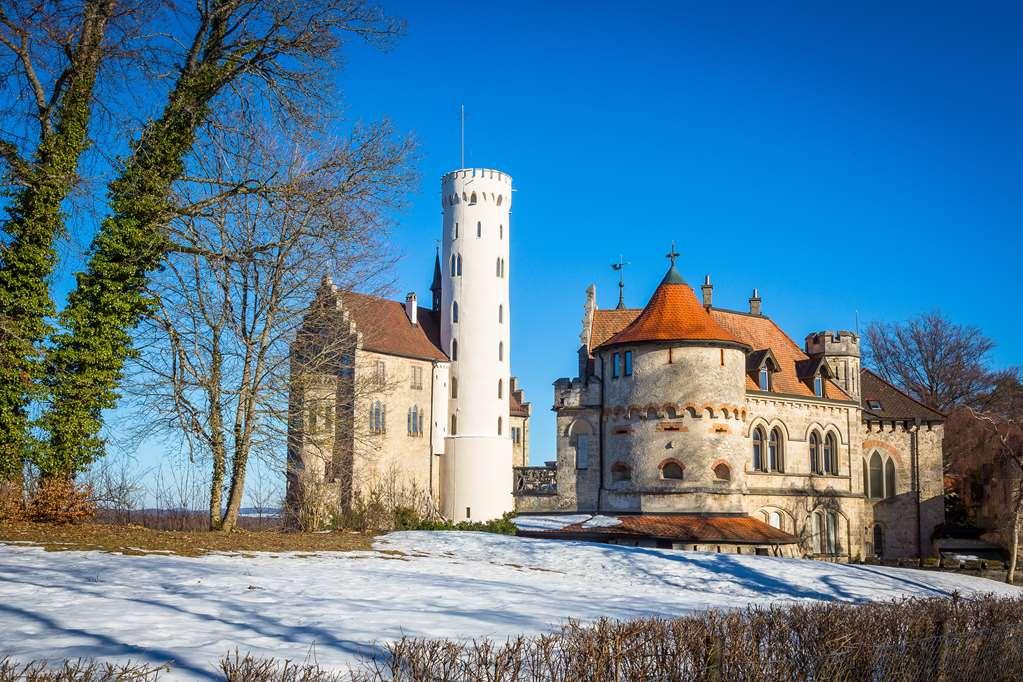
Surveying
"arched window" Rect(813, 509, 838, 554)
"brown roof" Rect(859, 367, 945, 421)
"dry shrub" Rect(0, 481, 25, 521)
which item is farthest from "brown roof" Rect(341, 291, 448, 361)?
"dry shrub" Rect(0, 481, 25, 521)

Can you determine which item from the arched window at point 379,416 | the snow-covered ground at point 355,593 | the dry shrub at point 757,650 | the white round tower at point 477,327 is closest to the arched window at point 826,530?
the white round tower at point 477,327

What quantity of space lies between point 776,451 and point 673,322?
877 cm

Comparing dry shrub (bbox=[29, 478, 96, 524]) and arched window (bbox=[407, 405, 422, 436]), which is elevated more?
arched window (bbox=[407, 405, 422, 436])

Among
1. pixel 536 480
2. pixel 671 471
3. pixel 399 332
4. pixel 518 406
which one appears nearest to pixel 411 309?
pixel 399 332

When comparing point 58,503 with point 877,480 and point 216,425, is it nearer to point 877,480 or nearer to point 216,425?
point 216,425

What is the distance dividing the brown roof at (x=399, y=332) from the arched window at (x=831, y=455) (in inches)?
803

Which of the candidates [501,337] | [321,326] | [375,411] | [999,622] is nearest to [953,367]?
[501,337]

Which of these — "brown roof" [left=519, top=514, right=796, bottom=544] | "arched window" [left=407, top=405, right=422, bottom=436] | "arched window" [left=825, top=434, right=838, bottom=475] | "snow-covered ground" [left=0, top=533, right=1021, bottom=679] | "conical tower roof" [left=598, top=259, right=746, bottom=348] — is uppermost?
"conical tower roof" [left=598, top=259, right=746, bottom=348]

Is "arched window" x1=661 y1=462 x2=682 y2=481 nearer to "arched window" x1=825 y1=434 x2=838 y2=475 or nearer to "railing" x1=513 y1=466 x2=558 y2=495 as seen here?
"railing" x1=513 y1=466 x2=558 y2=495

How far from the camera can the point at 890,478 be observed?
4962 cm

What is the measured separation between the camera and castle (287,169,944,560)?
39781 millimetres

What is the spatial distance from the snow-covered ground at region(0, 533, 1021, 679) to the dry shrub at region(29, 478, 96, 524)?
4.23m

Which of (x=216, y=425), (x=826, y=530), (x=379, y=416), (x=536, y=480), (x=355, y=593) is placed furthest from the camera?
(x=379, y=416)

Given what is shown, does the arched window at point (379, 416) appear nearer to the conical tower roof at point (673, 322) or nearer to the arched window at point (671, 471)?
Answer: the conical tower roof at point (673, 322)
